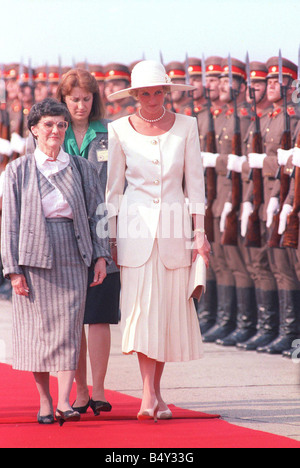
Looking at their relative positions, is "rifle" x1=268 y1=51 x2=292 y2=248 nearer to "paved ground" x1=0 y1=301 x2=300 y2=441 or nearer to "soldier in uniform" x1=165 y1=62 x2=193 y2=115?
"paved ground" x1=0 y1=301 x2=300 y2=441

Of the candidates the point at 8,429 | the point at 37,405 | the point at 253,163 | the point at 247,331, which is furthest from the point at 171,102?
the point at 8,429

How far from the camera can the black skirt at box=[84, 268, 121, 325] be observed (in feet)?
19.6

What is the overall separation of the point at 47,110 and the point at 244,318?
3.77 meters

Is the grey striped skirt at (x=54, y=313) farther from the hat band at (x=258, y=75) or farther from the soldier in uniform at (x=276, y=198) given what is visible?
the hat band at (x=258, y=75)

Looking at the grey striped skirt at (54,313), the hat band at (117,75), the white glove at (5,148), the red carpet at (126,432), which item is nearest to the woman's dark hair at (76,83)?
the grey striped skirt at (54,313)

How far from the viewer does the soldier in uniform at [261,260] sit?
8625 mm

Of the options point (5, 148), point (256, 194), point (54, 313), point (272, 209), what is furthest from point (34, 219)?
point (5, 148)

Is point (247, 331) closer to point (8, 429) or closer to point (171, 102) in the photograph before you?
point (171, 102)

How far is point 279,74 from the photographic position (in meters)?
8.35

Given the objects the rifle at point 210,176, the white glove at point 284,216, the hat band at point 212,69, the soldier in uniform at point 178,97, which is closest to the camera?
the white glove at point 284,216

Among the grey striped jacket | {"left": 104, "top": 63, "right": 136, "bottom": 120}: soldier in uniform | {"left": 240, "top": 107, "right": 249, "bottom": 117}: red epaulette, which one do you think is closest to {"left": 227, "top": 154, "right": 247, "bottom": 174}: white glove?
{"left": 240, "top": 107, "right": 249, "bottom": 117}: red epaulette

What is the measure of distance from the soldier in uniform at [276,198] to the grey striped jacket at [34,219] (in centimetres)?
290
